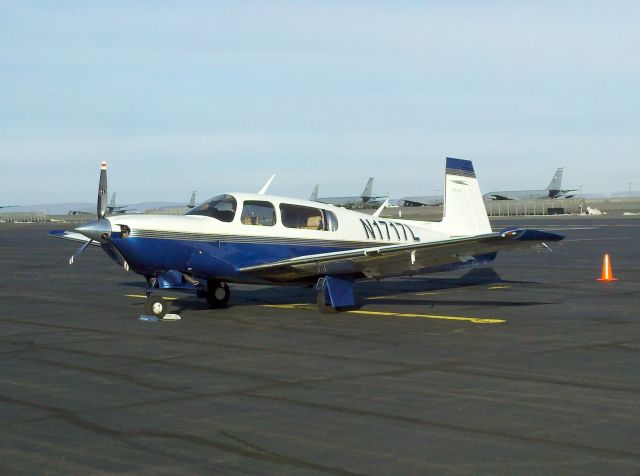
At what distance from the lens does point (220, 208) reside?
1522cm

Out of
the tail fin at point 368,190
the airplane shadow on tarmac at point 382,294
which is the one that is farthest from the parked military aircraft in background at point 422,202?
the airplane shadow on tarmac at point 382,294

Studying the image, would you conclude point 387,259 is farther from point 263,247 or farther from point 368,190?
point 368,190

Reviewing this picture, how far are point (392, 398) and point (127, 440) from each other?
2487 mm

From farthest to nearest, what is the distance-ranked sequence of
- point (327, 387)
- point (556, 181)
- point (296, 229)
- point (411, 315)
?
point (556, 181)
point (296, 229)
point (411, 315)
point (327, 387)

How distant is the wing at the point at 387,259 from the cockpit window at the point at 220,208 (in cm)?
93

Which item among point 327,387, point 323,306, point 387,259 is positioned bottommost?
point 327,387

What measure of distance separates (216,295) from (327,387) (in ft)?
24.6

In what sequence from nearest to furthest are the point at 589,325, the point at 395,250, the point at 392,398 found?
the point at 392,398 < the point at 589,325 < the point at 395,250

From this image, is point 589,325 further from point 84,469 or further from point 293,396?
point 84,469

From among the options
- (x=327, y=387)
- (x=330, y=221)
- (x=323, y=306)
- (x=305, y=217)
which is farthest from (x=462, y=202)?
(x=327, y=387)

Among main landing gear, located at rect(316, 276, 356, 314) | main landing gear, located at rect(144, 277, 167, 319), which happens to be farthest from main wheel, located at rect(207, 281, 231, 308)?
main landing gear, located at rect(316, 276, 356, 314)

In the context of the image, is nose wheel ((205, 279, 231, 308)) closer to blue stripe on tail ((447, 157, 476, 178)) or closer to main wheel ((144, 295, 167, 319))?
main wheel ((144, 295, 167, 319))

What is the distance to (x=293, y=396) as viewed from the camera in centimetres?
823

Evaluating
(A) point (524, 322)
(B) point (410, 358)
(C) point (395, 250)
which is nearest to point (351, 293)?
(C) point (395, 250)
